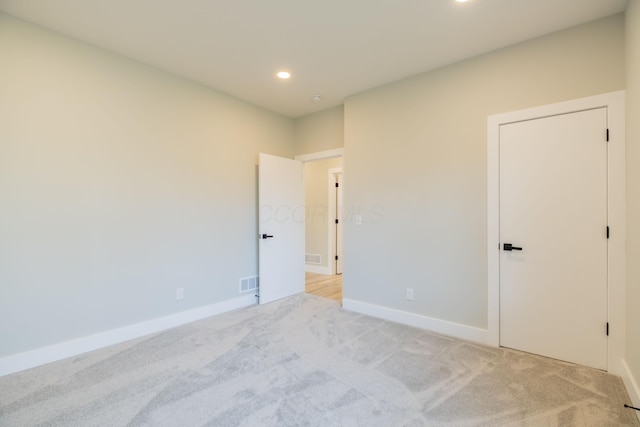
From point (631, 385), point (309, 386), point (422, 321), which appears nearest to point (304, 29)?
point (309, 386)

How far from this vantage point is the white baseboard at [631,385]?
5.74ft

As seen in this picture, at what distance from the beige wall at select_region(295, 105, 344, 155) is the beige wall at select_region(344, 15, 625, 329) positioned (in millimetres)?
358

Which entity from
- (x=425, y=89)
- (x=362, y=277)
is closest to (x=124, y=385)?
(x=362, y=277)

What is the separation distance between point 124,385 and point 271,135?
11.0ft

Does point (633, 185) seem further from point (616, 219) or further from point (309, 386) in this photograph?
point (309, 386)

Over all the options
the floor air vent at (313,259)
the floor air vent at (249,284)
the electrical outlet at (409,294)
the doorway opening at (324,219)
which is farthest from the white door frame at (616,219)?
the floor air vent at (313,259)

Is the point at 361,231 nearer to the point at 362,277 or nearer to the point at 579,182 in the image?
the point at 362,277

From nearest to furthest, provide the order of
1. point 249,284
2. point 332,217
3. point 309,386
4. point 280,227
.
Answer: point 309,386 < point 249,284 < point 280,227 < point 332,217

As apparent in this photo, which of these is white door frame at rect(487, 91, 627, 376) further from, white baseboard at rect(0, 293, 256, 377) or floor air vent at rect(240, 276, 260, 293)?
white baseboard at rect(0, 293, 256, 377)

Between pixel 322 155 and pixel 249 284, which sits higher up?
pixel 322 155

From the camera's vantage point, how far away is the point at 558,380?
82.4 inches

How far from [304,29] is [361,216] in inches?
82.9

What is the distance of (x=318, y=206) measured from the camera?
596cm

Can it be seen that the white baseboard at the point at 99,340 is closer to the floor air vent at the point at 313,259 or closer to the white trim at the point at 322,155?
the white trim at the point at 322,155
